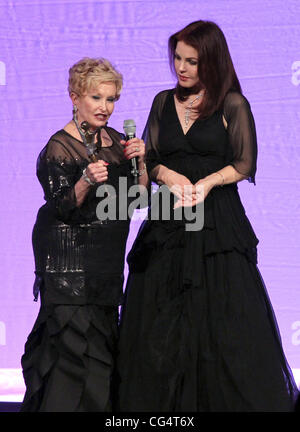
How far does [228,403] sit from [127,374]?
0.39 meters

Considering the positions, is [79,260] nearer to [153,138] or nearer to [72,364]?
[72,364]

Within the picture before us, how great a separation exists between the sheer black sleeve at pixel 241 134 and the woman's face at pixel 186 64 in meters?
0.16

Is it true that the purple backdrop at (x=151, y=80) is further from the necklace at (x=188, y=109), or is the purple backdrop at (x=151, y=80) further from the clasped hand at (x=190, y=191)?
the clasped hand at (x=190, y=191)

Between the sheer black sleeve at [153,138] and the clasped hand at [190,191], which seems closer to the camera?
the clasped hand at [190,191]

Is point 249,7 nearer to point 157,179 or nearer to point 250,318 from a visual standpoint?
point 157,179

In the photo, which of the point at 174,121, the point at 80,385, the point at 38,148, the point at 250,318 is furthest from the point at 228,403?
the point at 38,148

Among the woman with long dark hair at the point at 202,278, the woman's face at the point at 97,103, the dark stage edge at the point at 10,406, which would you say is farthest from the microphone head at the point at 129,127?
the dark stage edge at the point at 10,406

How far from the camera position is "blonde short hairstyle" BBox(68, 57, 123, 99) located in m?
3.07

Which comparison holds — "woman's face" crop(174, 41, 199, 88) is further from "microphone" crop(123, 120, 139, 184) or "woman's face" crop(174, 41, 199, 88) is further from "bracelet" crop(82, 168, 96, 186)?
"bracelet" crop(82, 168, 96, 186)

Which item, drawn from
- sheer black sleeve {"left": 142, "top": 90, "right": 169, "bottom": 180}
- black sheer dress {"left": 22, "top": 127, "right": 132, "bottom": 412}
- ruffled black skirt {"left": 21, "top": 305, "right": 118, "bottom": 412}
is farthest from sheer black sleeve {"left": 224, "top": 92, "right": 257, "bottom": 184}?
A: ruffled black skirt {"left": 21, "top": 305, "right": 118, "bottom": 412}

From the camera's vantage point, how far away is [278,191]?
3.93m

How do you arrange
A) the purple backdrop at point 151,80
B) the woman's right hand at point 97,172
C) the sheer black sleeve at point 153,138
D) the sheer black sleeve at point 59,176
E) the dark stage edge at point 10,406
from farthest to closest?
the purple backdrop at point 151,80 → the dark stage edge at point 10,406 → the sheer black sleeve at point 153,138 → the sheer black sleeve at point 59,176 → the woman's right hand at point 97,172

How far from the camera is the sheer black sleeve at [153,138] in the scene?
325cm

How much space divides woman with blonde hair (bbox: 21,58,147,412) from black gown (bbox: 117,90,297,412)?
11 cm
